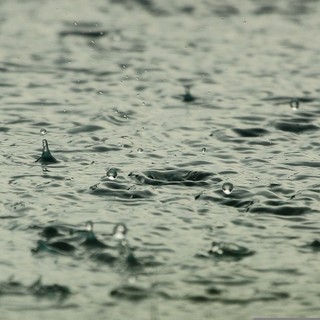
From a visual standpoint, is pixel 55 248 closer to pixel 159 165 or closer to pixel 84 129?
pixel 159 165

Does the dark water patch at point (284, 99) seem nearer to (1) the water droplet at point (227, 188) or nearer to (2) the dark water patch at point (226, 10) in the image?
(1) the water droplet at point (227, 188)

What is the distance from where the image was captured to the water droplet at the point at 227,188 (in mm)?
6711

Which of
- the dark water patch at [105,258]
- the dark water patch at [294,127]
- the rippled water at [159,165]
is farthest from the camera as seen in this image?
the dark water patch at [294,127]

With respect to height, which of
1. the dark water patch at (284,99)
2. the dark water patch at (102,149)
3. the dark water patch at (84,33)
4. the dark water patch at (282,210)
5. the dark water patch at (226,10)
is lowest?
the dark water patch at (282,210)

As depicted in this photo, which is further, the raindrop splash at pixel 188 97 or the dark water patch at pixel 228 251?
the raindrop splash at pixel 188 97

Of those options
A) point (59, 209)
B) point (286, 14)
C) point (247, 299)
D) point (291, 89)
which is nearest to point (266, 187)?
point (59, 209)

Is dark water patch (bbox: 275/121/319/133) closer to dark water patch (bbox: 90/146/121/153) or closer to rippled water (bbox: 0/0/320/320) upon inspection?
rippled water (bbox: 0/0/320/320)

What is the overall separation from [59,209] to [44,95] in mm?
2924

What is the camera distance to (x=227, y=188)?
6738 millimetres

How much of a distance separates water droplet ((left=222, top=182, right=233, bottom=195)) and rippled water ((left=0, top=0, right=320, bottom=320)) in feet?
0.05

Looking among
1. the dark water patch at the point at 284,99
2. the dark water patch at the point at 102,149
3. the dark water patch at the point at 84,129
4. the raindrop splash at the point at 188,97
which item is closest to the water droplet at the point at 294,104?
the dark water patch at the point at 284,99

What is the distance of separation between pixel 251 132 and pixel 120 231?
2.45m

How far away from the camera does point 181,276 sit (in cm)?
539

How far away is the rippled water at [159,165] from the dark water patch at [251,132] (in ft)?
0.07
